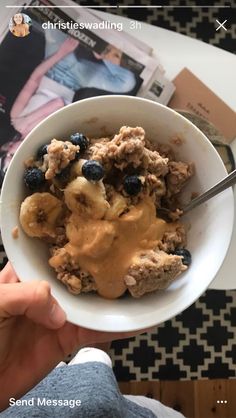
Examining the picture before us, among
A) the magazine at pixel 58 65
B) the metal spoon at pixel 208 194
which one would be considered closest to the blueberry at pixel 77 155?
the metal spoon at pixel 208 194

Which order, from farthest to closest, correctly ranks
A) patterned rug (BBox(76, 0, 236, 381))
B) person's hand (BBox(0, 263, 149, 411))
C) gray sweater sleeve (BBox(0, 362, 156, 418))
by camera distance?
patterned rug (BBox(76, 0, 236, 381)), gray sweater sleeve (BBox(0, 362, 156, 418)), person's hand (BBox(0, 263, 149, 411))

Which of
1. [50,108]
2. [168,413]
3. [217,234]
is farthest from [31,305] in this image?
[168,413]

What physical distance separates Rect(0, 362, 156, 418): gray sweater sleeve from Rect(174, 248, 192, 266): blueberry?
382 mm

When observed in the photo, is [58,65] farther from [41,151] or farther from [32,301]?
[32,301]

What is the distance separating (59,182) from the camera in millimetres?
711

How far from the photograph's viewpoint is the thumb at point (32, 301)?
68cm

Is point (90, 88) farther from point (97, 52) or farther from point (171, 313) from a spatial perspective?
point (171, 313)

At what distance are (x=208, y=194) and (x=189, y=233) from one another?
0.25 feet

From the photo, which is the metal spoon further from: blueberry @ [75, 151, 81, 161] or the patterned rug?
the patterned rug

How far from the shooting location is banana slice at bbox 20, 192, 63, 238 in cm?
71

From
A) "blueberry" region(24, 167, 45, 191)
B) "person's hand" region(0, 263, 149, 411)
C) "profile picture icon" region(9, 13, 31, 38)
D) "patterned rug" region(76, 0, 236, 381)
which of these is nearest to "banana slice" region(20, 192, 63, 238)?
"blueberry" region(24, 167, 45, 191)

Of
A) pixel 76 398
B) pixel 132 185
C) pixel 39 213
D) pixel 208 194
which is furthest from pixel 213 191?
pixel 76 398

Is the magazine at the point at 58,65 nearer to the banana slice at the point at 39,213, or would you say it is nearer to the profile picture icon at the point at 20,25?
the profile picture icon at the point at 20,25

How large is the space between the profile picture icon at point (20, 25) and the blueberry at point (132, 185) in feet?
1.51
